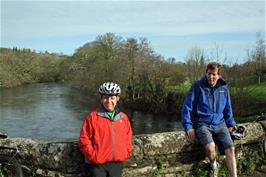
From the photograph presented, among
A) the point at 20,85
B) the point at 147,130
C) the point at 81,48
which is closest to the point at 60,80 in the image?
the point at 20,85

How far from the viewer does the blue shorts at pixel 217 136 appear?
455 cm

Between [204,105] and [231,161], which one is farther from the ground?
[204,105]

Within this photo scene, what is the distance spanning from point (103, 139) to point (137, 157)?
2.83ft

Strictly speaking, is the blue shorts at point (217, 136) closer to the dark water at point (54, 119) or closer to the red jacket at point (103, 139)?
the red jacket at point (103, 139)

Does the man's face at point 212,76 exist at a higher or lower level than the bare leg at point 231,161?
higher

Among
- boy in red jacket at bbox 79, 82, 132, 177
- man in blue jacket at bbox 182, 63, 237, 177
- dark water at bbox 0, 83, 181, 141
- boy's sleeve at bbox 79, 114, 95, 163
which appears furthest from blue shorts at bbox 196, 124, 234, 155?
dark water at bbox 0, 83, 181, 141

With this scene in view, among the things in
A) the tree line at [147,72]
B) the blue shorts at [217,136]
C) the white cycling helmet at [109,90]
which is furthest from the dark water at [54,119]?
the white cycling helmet at [109,90]

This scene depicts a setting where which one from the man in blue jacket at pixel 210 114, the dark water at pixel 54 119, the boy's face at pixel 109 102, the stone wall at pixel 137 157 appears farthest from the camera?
the dark water at pixel 54 119

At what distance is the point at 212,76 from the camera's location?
15.4 feet

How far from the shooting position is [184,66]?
39938mm

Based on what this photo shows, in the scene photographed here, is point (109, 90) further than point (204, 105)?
No

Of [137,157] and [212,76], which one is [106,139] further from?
[212,76]

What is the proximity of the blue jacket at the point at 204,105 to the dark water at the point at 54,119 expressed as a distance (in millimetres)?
21314

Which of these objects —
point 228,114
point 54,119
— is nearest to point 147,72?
point 54,119
